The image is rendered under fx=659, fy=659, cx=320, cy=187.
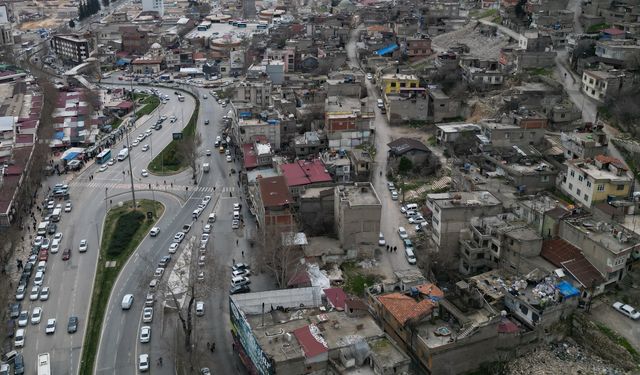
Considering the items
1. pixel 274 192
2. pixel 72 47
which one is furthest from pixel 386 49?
pixel 72 47

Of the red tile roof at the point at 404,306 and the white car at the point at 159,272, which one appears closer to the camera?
the red tile roof at the point at 404,306

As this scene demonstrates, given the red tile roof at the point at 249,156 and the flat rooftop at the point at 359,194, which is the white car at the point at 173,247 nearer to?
the red tile roof at the point at 249,156

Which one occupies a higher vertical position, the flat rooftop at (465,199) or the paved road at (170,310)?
the flat rooftop at (465,199)

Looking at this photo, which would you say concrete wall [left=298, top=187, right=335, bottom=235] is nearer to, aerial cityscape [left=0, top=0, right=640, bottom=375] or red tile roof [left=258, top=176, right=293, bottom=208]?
aerial cityscape [left=0, top=0, right=640, bottom=375]

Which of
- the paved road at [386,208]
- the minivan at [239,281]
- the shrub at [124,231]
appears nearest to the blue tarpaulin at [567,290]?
the paved road at [386,208]

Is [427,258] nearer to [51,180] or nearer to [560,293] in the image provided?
[560,293]

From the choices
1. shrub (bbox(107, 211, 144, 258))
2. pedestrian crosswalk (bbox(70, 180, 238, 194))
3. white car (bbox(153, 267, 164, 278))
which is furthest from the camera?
pedestrian crosswalk (bbox(70, 180, 238, 194))

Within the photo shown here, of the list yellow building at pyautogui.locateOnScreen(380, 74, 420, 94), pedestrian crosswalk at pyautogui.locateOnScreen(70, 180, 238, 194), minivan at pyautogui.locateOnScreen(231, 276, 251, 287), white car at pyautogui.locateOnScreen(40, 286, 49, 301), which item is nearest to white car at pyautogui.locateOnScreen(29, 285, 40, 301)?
white car at pyautogui.locateOnScreen(40, 286, 49, 301)
